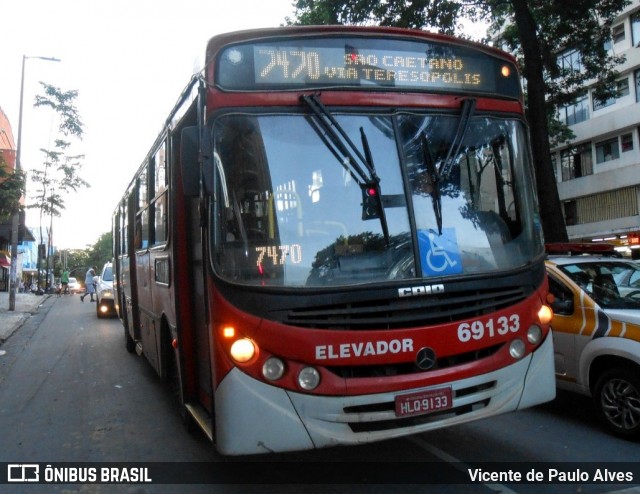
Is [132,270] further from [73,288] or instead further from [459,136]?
[73,288]

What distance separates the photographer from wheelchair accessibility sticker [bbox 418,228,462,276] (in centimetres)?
422

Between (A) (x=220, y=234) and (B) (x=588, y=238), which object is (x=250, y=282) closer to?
(A) (x=220, y=234)

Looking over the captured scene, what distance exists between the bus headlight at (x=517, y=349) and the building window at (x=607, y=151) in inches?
1147

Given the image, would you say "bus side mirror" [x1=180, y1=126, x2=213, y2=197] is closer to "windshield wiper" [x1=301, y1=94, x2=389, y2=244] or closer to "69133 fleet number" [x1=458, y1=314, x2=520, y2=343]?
"windshield wiper" [x1=301, y1=94, x2=389, y2=244]

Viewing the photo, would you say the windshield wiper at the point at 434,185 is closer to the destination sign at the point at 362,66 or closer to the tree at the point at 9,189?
the destination sign at the point at 362,66

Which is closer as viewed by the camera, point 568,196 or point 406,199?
point 406,199

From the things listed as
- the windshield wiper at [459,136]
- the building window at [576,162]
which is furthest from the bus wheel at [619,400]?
the building window at [576,162]

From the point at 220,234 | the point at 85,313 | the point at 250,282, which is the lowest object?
the point at 85,313

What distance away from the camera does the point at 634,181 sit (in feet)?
92.4

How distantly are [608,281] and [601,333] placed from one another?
0.99 meters

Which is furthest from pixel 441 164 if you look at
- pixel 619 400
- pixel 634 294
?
pixel 634 294

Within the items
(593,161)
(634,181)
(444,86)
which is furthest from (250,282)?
(593,161)

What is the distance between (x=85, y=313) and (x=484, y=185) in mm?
19613

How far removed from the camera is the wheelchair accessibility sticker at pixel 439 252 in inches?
166
